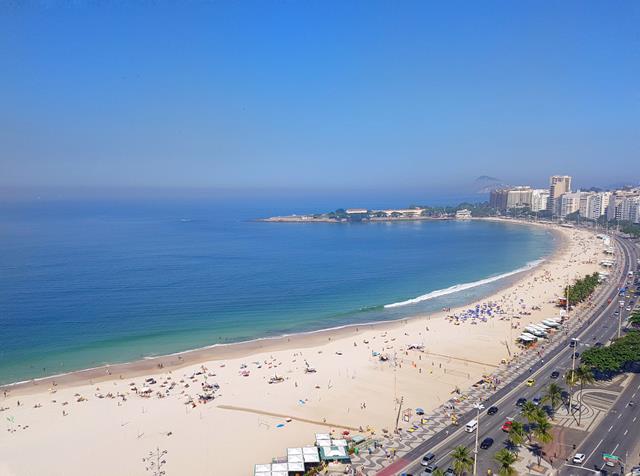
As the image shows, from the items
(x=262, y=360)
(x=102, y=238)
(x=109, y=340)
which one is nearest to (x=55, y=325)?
(x=109, y=340)

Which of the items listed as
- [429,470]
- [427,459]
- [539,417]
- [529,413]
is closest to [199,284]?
[427,459]

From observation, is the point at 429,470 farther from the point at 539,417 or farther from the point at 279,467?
the point at 279,467

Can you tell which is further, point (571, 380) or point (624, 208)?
point (624, 208)

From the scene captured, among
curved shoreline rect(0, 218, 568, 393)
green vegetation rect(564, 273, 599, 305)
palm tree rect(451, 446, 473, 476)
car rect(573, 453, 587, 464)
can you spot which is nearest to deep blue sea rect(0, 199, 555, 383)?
curved shoreline rect(0, 218, 568, 393)

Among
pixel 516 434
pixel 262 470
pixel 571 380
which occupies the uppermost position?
pixel 571 380

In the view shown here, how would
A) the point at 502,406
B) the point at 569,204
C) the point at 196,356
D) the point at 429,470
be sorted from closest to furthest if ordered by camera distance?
1. the point at 429,470
2. the point at 502,406
3. the point at 196,356
4. the point at 569,204

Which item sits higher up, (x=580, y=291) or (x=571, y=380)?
(x=580, y=291)

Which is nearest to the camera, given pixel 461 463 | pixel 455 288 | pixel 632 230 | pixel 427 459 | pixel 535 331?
pixel 461 463
